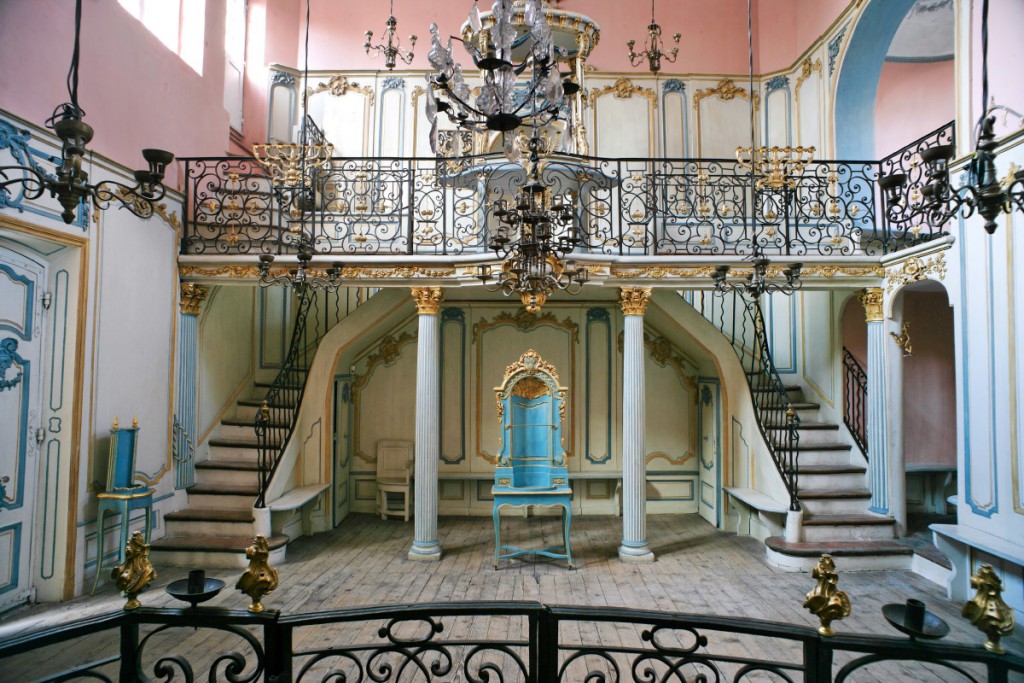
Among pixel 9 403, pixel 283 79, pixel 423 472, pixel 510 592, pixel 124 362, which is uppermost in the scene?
pixel 283 79

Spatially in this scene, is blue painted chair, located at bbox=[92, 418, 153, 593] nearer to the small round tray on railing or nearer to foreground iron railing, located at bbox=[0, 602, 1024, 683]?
foreground iron railing, located at bbox=[0, 602, 1024, 683]

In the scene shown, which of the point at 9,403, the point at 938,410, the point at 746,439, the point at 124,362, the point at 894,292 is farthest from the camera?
the point at 938,410

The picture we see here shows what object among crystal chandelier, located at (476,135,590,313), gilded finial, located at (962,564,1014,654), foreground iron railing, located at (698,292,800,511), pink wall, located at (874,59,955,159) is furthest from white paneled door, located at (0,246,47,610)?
pink wall, located at (874,59,955,159)

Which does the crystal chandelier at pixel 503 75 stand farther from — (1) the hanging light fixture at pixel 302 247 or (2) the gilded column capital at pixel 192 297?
(2) the gilded column capital at pixel 192 297

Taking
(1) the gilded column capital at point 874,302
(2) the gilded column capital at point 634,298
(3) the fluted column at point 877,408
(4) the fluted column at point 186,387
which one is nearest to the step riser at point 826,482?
(3) the fluted column at point 877,408

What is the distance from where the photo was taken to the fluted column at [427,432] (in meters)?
6.00

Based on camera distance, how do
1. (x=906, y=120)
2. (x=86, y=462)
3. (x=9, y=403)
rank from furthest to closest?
(x=906, y=120) → (x=86, y=462) → (x=9, y=403)

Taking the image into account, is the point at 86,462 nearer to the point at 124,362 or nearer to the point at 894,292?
the point at 124,362

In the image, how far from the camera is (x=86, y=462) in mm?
4906

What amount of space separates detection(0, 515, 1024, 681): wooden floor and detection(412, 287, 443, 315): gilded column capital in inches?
105

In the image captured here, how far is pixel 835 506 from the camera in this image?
6.15 m

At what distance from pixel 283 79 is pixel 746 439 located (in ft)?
27.4

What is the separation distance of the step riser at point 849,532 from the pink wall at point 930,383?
2.15m

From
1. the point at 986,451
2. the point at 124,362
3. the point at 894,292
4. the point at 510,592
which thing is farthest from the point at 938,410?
the point at 124,362
